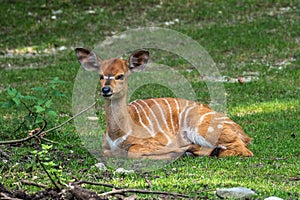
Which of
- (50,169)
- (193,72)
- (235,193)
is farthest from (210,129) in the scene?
(193,72)

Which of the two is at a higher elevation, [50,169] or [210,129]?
[50,169]

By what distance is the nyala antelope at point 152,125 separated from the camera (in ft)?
24.1

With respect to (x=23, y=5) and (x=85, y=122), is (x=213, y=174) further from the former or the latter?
(x=23, y=5)

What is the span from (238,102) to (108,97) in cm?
375

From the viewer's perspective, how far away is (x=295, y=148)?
7770 mm

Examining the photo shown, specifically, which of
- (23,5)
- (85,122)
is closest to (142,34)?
(23,5)

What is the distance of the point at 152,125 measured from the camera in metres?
7.67

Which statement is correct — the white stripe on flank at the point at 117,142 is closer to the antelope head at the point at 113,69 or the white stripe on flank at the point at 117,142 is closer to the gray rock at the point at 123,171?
the antelope head at the point at 113,69

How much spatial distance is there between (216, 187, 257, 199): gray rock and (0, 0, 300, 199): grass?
0.14 metres

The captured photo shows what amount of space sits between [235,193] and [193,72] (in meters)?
7.41

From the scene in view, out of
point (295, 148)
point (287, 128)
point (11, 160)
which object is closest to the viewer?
point (11, 160)

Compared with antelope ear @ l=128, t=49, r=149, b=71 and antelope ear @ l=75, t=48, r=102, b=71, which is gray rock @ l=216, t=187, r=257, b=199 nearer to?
antelope ear @ l=128, t=49, r=149, b=71

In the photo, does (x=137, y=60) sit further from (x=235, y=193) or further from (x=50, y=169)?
(x=50, y=169)

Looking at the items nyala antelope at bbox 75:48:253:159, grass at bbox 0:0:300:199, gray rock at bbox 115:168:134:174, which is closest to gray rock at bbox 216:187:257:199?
grass at bbox 0:0:300:199
